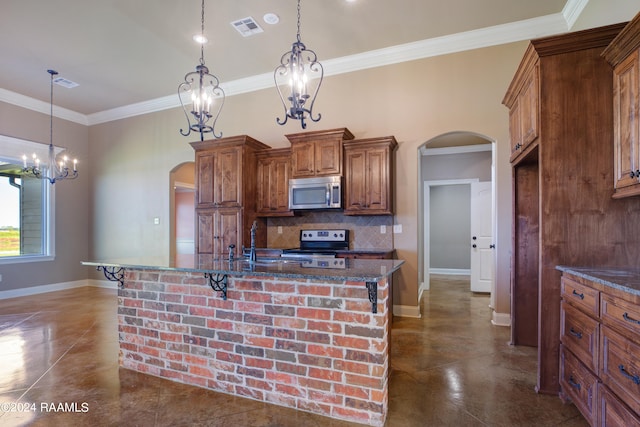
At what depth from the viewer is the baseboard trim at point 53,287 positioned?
550cm

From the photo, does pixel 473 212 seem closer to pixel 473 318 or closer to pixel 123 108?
pixel 473 318

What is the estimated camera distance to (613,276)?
1.78 metres

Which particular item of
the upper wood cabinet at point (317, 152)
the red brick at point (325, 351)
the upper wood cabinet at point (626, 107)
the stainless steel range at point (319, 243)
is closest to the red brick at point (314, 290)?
the red brick at point (325, 351)

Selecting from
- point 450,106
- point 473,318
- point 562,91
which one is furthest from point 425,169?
point 562,91

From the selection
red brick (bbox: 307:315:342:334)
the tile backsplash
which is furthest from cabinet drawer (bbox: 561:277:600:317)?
the tile backsplash

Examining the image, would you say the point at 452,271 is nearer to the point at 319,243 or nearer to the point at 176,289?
the point at 319,243

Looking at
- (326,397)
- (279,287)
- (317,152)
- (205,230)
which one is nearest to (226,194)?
(205,230)

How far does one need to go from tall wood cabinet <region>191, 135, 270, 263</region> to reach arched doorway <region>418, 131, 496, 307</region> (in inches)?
94.9

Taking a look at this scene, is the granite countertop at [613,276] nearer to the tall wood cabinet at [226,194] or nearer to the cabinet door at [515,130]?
the cabinet door at [515,130]

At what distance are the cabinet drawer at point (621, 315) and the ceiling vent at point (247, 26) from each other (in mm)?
4005

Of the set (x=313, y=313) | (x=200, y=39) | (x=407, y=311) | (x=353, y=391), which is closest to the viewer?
(x=353, y=391)

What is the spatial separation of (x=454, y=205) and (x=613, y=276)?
21.9ft

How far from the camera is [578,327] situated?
1979 mm

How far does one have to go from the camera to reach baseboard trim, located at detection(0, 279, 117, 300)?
5.50 metres
